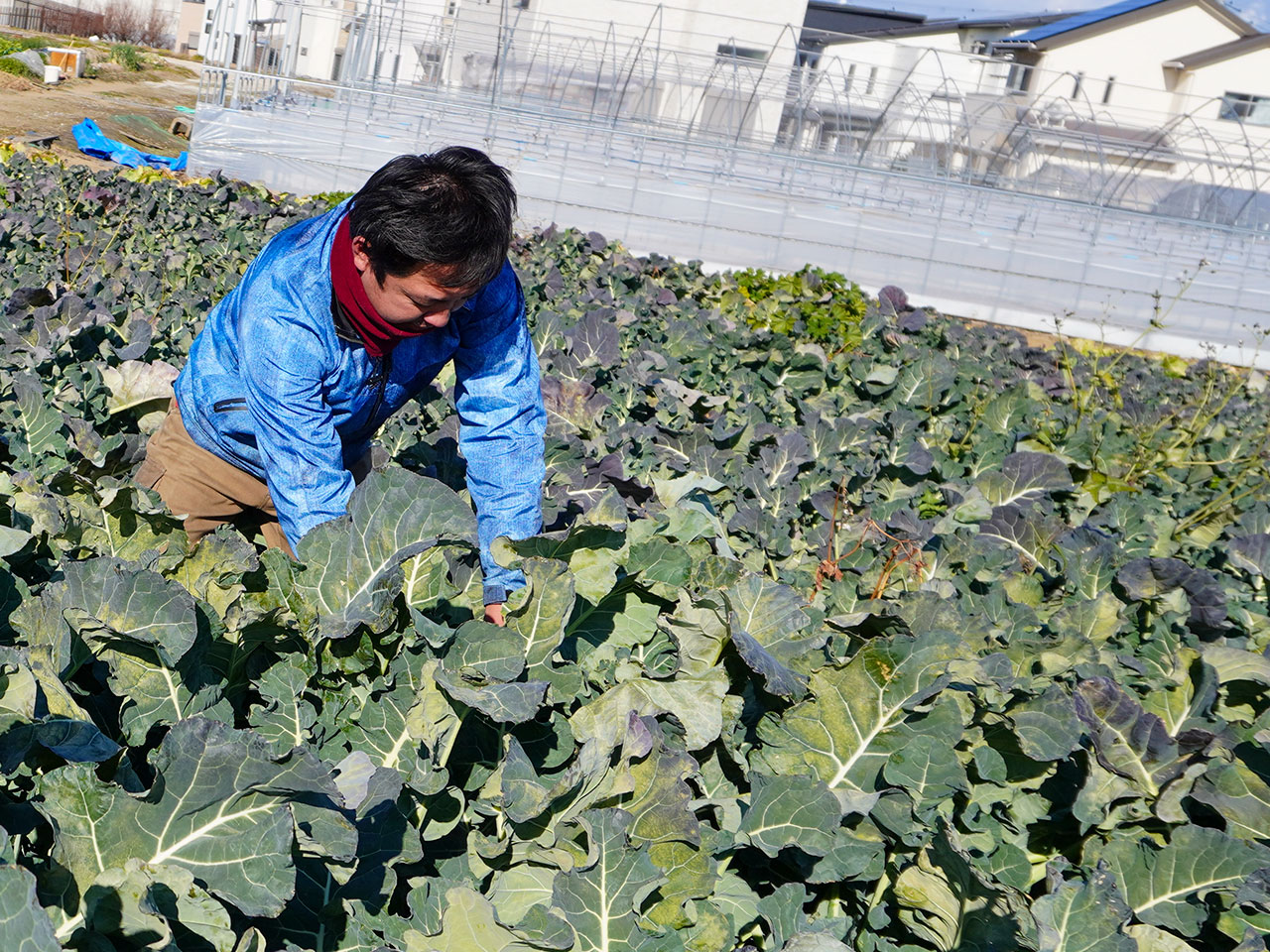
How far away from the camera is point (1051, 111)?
66.6 feet

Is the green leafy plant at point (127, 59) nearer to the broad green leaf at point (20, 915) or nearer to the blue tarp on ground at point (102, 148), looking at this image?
the blue tarp on ground at point (102, 148)

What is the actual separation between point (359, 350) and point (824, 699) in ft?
4.12

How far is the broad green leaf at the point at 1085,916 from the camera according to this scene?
55.4 inches

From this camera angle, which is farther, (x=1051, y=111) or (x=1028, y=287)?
(x=1051, y=111)

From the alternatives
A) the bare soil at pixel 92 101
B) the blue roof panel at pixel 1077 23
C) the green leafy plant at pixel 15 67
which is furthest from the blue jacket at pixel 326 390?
the blue roof panel at pixel 1077 23

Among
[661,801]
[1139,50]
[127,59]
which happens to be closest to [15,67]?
[127,59]

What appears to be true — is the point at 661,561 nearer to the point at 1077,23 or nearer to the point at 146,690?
the point at 146,690

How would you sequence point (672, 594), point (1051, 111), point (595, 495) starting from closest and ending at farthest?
1. point (672, 594)
2. point (595, 495)
3. point (1051, 111)

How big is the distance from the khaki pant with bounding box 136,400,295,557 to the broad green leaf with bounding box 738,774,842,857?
1.63 meters

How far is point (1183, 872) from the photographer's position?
5.43 feet

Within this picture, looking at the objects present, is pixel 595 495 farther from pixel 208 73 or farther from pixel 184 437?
pixel 208 73

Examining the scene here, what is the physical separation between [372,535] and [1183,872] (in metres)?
1.34

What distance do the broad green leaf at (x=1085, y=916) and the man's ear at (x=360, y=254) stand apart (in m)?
1.62

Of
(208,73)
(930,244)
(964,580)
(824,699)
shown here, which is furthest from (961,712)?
(208,73)
